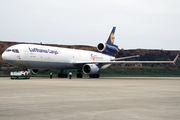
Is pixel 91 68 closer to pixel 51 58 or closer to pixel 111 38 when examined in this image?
pixel 51 58

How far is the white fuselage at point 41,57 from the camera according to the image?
29.5 m

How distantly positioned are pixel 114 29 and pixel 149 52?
80555 mm

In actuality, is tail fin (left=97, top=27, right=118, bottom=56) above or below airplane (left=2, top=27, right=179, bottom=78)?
above

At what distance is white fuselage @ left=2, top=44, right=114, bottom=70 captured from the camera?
2954 centimetres

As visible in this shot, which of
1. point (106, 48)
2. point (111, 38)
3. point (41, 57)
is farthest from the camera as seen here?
point (111, 38)

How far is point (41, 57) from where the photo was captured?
31781 mm

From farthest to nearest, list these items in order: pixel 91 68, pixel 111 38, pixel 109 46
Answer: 1. pixel 111 38
2. pixel 109 46
3. pixel 91 68

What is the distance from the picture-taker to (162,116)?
6.68m

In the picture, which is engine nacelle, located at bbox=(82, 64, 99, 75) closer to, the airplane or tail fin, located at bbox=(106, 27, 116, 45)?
the airplane

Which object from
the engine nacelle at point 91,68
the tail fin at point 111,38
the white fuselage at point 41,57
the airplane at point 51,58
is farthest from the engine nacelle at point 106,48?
the engine nacelle at point 91,68

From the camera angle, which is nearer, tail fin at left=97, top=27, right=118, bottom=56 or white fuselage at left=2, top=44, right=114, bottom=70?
white fuselage at left=2, top=44, right=114, bottom=70

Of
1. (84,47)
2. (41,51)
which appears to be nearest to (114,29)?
(41,51)

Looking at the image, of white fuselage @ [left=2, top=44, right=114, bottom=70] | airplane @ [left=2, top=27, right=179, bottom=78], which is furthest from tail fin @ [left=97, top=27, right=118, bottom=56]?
white fuselage @ [left=2, top=44, right=114, bottom=70]

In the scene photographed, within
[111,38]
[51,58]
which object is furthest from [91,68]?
[111,38]
